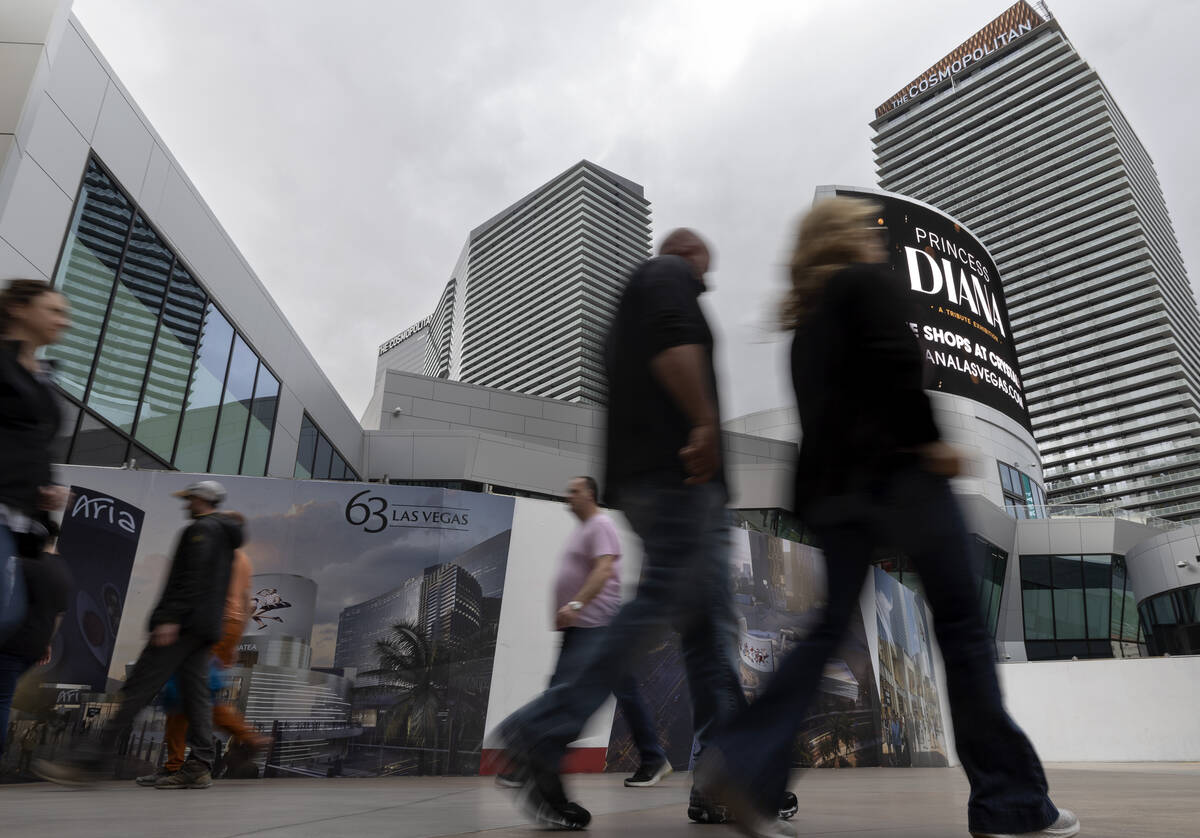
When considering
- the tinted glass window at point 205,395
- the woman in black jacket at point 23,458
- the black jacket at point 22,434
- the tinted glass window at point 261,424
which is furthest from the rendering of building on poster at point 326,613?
the tinted glass window at point 261,424

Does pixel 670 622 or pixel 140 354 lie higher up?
pixel 140 354

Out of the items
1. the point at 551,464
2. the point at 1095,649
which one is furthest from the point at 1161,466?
the point at 551,464

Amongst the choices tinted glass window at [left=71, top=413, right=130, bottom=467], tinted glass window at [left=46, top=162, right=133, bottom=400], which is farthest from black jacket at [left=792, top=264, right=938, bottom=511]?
tinted glass window at [left=71, top=413, right=130, bottom=467]

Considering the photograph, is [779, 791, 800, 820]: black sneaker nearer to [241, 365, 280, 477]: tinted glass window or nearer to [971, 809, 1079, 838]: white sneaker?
[971, 809, 1079, 838]: white sneaker

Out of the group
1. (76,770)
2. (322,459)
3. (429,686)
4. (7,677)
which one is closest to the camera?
(7,677)

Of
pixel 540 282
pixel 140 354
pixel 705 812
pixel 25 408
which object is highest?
pixel 540 282

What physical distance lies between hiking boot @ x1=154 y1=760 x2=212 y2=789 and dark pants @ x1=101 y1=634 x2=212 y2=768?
0.03 meters

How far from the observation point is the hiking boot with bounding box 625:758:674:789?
3912 millimetres

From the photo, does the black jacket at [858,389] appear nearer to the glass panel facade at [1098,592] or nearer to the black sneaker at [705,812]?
the black sneaker at [705,812]

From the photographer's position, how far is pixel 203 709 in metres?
3.76

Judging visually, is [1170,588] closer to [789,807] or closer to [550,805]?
[789,807]

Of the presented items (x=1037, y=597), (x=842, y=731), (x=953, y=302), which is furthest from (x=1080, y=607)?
(x=842, y=731)

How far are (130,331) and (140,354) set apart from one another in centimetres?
38

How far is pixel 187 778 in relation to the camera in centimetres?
377
